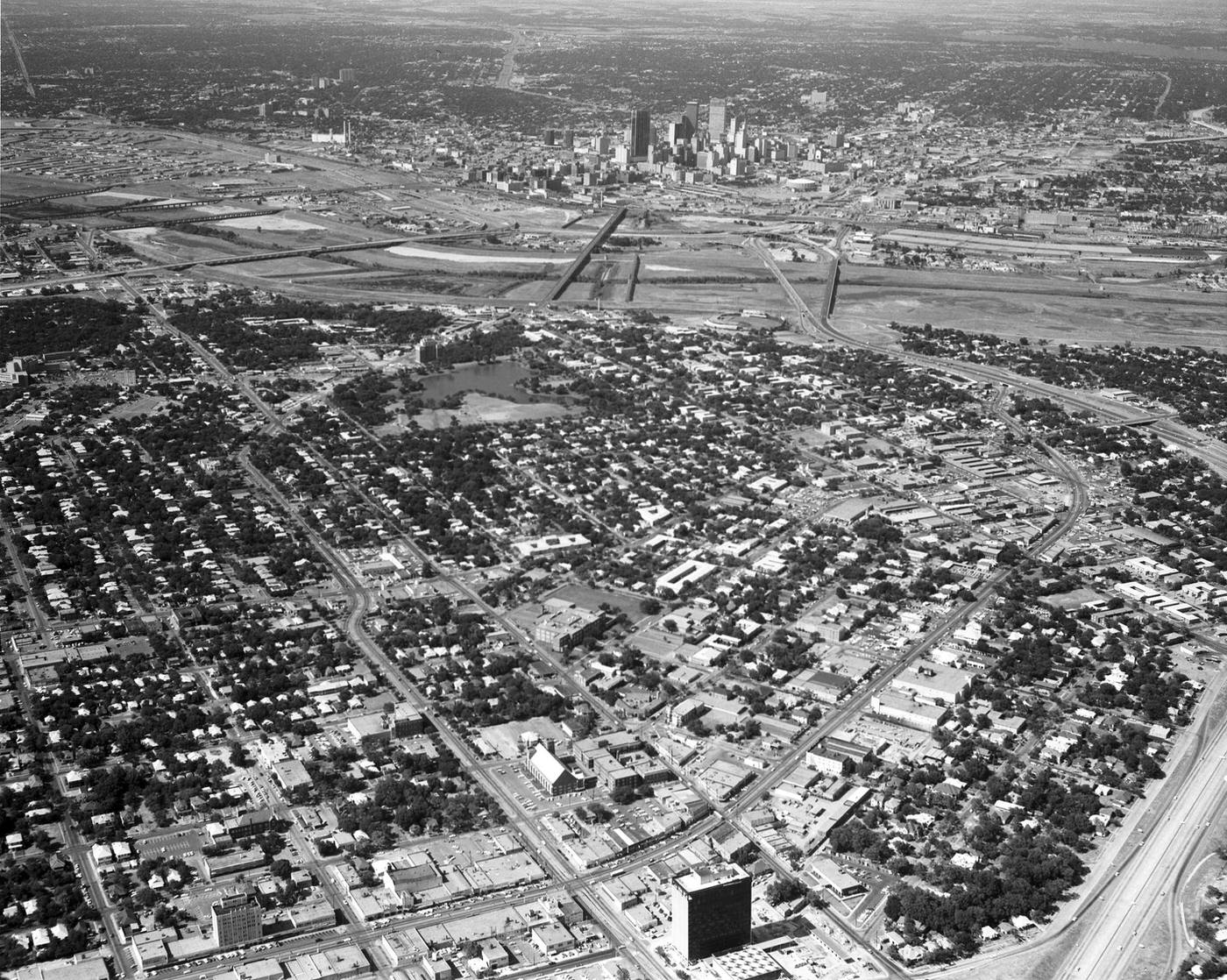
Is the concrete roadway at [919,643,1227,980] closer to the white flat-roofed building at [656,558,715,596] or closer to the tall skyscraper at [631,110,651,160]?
the white flat-roofed building at [656,558,715,596]

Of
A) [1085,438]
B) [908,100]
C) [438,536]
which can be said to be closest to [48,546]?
[438,536]

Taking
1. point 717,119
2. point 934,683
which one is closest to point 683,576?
point 934,683

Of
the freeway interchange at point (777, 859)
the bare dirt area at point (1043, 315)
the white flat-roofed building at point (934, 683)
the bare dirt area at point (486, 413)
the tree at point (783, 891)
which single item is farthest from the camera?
the bare dirt area at point (1043, 315)

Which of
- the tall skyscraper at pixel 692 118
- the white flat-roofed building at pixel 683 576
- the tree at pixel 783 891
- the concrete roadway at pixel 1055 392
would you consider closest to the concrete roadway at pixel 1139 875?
the tree at pixel 783 891

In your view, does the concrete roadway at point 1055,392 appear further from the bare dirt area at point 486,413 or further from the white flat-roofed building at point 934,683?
the white flat-roofed building at point 934,683

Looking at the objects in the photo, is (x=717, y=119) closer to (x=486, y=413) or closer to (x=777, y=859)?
(x=486, y=413)

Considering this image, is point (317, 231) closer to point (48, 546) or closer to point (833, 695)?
point (48, 546)

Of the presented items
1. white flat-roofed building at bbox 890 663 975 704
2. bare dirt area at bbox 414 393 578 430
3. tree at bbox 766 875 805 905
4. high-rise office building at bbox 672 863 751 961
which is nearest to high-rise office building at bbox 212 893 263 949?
high-rise office building at bbox 672 863 751 961

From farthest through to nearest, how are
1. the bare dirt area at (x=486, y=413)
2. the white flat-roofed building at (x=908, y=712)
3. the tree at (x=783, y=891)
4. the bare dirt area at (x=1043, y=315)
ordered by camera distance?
1. the bare dirt area at (x=1043, y=315)
2. the bare dirt area at (x=486, y=413)
3. the white flat-roofed building at (x=908, y=712)
4. the tree at (x=783, y=891)
